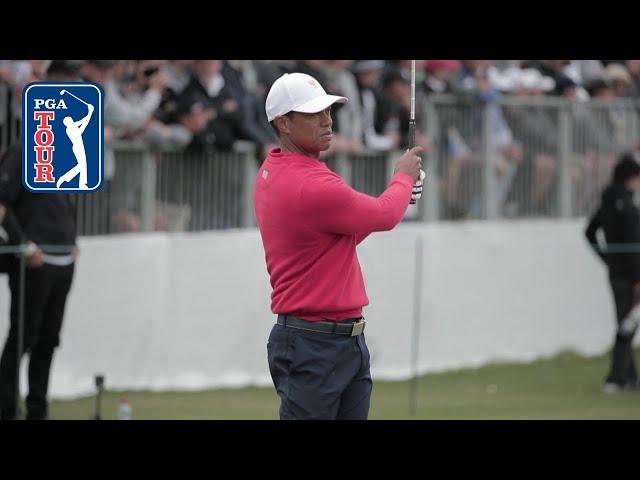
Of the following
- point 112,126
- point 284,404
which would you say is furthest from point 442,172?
point 284,404


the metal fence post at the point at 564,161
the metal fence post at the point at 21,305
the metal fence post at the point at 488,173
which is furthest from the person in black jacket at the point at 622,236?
the metal fence post at the point at 21,305

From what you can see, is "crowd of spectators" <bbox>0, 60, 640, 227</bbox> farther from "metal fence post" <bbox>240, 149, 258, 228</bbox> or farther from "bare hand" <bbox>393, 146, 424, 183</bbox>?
"bare hand" <bbox>393, 146, 424, 183</bbox>

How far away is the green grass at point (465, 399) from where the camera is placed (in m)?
12.3

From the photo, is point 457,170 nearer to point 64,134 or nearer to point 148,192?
point 148,192

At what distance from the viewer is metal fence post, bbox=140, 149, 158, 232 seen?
13234mm

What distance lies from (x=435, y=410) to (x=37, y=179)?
171 inches

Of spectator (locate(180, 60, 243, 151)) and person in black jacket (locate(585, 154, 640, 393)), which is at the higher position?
spectator (locate(180, 60, 243, 151))

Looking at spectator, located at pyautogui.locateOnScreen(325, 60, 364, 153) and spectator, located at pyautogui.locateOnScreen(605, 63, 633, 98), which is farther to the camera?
spectator, located at pyautogui.locateOnScreen(605, 63, 633, 98)

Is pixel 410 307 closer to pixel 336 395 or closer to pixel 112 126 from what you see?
pixel 112 126

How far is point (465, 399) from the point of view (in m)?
13.9

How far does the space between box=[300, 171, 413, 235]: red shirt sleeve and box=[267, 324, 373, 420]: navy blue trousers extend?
0.55m

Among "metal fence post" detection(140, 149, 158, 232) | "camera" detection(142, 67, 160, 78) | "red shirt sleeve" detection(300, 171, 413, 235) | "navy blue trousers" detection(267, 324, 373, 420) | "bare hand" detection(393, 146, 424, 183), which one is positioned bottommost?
"navy blue trousers" detection(267, 324, 373, 420)

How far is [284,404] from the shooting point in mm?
7570

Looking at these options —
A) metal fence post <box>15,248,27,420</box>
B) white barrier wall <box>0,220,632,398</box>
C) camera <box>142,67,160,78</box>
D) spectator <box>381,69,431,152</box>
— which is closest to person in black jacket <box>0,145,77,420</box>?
metal fence post <box>15,248,27,420</box>
